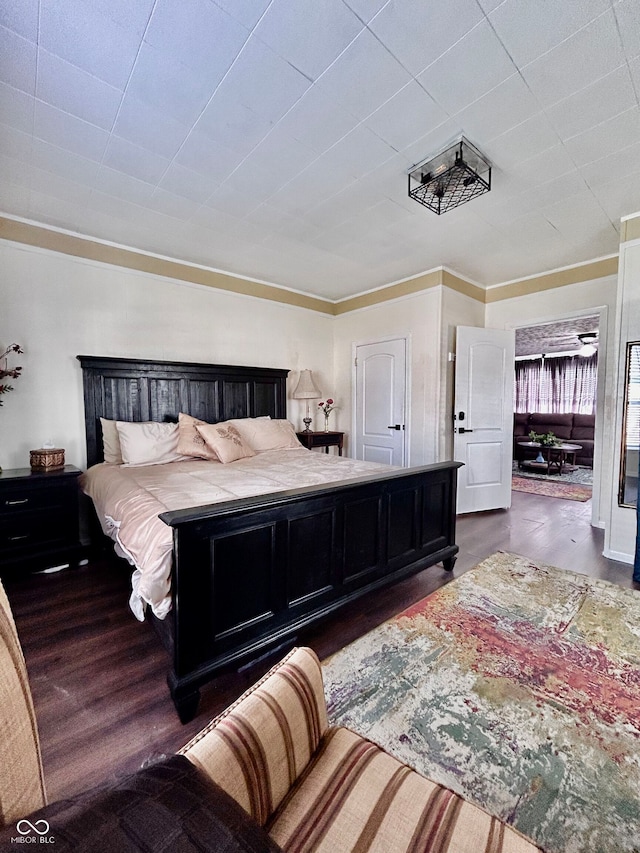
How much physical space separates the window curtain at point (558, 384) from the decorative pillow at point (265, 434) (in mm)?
7803

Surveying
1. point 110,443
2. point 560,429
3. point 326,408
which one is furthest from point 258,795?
point 560,429

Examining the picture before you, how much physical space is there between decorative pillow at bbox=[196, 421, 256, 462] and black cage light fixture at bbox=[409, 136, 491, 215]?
235 cm

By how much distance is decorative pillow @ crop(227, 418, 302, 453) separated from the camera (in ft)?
12.1

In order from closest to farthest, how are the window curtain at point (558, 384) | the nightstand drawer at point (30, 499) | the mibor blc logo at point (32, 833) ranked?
the mibor blc logo at point (32, 833) → the nightstand drawer at point (30, 499) → the window curtain at point (558, 384)

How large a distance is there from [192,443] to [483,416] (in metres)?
3.26

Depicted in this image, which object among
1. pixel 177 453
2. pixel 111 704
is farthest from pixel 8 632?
pixel 177 453

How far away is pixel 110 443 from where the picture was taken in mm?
3174

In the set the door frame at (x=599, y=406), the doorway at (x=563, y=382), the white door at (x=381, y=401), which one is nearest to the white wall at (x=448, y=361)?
the white door at (x=381, y=401)

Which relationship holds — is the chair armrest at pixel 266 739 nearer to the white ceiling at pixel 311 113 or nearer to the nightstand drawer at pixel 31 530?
the white ceiling at pixel 311 113

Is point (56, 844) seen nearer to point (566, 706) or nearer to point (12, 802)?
point (12, 802)

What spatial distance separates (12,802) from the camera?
44cm

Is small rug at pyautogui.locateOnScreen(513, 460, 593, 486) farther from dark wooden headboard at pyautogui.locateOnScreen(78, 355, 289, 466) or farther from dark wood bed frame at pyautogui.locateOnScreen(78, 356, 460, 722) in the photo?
dark wooden headboard at pyautogui.locateOnScreen(78, 355, 289, 466)

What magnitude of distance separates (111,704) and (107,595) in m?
1.02

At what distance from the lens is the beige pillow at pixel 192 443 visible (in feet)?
10.4
